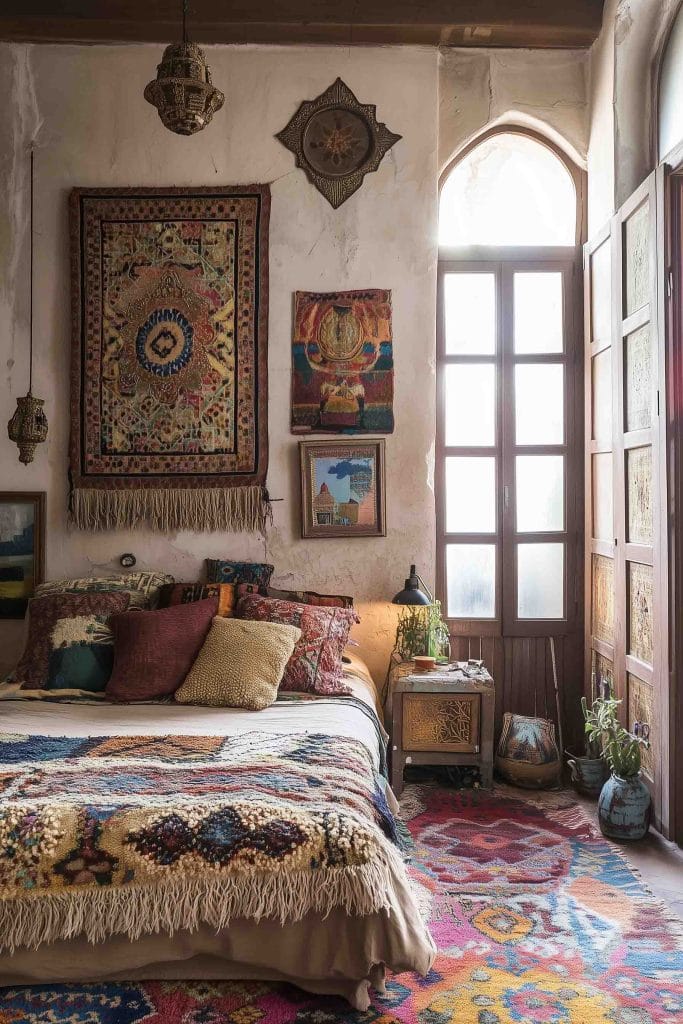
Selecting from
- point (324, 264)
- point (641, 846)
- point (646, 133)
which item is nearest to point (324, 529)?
point (324, 264)

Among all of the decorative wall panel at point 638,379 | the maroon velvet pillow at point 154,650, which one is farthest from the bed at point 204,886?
the decorative wall panel at point 638,379

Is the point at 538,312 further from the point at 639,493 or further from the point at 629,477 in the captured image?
the point at 639,493

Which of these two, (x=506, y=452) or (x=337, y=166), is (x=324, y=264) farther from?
(x=506, y=452)

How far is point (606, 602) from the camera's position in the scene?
4184 millimetres

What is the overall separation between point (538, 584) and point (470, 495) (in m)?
0.62

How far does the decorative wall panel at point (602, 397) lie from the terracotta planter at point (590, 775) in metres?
1.55

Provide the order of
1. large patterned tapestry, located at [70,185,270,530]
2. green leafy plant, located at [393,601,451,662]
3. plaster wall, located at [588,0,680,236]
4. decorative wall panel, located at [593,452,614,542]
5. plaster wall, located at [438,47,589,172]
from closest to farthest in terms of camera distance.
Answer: plaster wall, located at [588,0,680,236] → decorative wall panel, located at [593,452,614,542] → green leafy plant, located at [393,601,451,662] → large patterned tapestry, located at [70,185,270,530] → plaster wall, located at [438,47,589,172]

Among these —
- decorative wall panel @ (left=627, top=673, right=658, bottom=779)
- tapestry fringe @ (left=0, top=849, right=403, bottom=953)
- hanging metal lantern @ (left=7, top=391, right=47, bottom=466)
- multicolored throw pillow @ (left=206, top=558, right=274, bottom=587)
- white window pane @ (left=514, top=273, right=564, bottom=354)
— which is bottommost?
tapestry fringe @ (left=0, top=849, right=403, bottom=953)

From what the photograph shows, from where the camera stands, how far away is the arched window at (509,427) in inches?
179

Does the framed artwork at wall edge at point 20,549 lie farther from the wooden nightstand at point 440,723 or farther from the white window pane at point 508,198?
the white window pane at point 508,198

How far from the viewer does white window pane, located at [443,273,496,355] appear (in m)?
4.58

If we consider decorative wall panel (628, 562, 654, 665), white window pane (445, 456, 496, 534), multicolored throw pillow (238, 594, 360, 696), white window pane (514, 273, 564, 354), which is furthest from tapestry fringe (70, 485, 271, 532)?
decorative wall panel (628, 562, 654, 665)

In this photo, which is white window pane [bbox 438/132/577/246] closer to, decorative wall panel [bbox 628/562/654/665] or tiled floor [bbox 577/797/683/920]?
decorative wall panel [bbox 628/562/654/665]

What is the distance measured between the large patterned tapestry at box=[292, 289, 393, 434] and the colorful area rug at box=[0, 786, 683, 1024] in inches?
82.4
